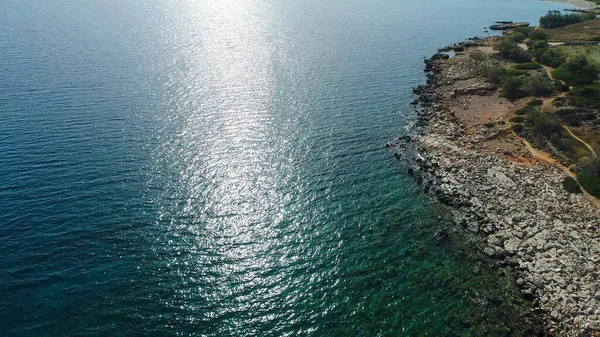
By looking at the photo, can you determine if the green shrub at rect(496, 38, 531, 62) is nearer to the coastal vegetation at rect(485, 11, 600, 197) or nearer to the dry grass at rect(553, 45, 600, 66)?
the coastal vegetation at rect(485, 11, 600, 197)

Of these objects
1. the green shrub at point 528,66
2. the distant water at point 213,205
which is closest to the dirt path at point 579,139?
the distant water at point 213,205

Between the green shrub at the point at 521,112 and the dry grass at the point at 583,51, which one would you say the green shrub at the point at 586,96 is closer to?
the green shrub at the point at 521,112

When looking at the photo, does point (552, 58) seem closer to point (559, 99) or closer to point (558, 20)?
point (559, 99)

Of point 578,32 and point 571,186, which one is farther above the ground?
point 578,32

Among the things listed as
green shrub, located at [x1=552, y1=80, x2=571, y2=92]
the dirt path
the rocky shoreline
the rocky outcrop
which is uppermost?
the rocky outcrop

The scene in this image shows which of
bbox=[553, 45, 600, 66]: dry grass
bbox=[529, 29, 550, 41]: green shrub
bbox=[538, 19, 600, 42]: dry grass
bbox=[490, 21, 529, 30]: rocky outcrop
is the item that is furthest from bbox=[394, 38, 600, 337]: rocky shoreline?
bbox=[490, 21, 529, 30]: rocky outcrop

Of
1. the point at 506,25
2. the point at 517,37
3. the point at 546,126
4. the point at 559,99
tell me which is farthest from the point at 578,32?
the point at 546,126
